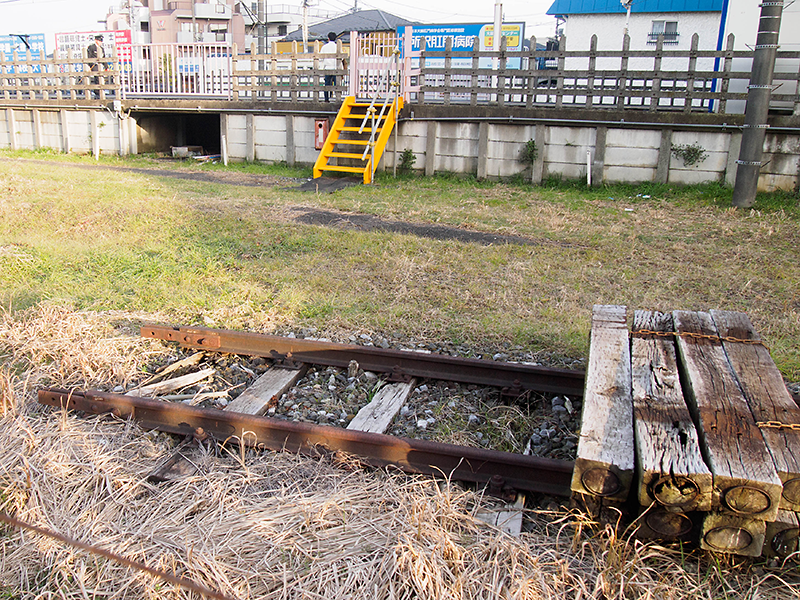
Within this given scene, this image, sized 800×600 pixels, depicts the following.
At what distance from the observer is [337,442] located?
134 inches

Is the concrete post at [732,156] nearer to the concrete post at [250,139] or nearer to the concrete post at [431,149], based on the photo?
the concrete post at [431,149]

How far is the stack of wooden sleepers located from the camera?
→ 223 centimetres

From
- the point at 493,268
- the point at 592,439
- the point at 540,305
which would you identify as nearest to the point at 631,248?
the point at 493,268

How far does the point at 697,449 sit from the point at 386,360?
2.47 m

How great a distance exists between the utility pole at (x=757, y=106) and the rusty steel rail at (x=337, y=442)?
9389 mm

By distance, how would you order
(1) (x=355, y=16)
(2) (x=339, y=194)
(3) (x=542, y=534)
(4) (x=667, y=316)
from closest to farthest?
(3) (x=542, y=534), (4) (x=667, y=316), (2) (x=339, y=194), (1) (x=355, y=16)

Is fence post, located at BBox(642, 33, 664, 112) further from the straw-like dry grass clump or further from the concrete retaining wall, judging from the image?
the straw-like dry grass clump

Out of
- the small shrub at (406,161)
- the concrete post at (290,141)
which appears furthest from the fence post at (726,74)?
the concrete post at (290,141)

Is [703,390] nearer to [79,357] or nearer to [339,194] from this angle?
[79,357]

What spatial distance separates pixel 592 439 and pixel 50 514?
92.6 inches

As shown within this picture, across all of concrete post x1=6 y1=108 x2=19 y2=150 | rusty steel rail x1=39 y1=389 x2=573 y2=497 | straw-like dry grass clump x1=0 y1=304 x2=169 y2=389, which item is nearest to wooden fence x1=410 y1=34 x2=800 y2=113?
straw-like dry grass clump x1=0 y1=304 x2=169 y2=389

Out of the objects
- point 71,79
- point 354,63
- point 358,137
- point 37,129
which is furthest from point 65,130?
point 358,137

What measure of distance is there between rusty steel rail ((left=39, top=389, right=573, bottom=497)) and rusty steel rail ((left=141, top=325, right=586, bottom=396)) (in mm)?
1006

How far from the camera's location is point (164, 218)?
9.10 meters
